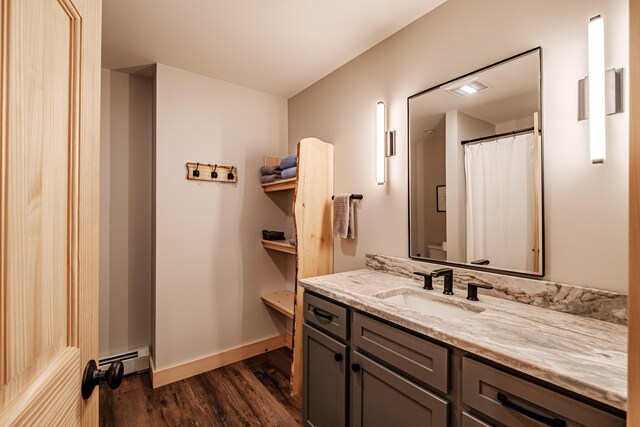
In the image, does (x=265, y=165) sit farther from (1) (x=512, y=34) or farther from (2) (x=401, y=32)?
(1) (x=512, y=34)

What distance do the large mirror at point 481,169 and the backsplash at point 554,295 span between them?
2.3 inches

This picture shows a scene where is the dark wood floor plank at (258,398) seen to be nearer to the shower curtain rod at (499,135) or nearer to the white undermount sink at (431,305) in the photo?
the white undermount sink at (431,305)

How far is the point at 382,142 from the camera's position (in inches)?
80.0

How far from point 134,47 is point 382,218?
6.92ft

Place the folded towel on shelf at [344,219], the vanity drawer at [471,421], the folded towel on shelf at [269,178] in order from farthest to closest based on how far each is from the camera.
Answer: the folded towel on shelf at [269,178] < the folded towel on shelf at [344,219] < the vanity drawer at [471,421]

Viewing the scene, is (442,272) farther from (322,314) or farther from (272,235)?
(272,235)

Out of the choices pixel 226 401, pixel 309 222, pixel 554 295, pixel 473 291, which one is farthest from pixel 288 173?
pixel 554 295

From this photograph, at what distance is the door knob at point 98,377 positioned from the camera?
0.64 metres

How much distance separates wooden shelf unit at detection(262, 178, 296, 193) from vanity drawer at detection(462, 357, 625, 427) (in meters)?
1.79

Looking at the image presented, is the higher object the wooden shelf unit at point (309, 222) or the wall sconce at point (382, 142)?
the wall sconce at point (382, 142)

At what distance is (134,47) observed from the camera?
212 cm

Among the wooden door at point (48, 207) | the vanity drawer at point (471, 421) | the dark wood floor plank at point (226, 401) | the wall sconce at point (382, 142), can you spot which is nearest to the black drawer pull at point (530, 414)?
the vanity drawer at point (471, 421)

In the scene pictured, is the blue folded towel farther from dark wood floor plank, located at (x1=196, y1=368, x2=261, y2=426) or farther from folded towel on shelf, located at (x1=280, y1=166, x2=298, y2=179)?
dark wood floor plank, located at (x1=196, y1=368, x2=261, y2=426)

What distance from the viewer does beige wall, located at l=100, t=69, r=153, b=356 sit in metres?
2.39
